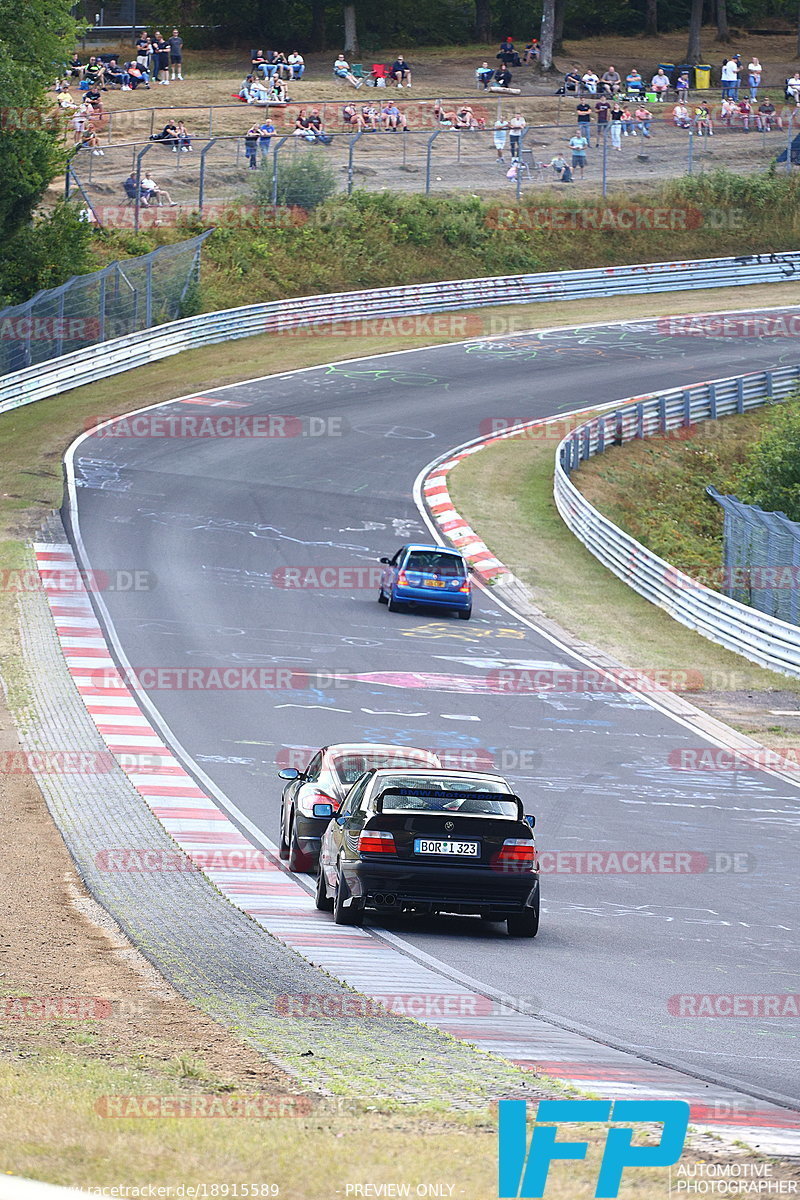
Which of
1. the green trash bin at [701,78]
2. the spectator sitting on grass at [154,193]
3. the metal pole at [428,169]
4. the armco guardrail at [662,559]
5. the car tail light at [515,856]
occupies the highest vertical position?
the green trash bin at [701,78]

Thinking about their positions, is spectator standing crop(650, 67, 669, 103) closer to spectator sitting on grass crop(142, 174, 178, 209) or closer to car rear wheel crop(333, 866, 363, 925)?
spectator sitting on grass crop(142, 174, 178, 209)

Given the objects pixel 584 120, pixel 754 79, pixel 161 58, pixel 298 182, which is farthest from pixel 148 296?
pixel 754 79

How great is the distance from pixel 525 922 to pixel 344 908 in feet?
4.87

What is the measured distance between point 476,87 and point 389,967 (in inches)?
2984

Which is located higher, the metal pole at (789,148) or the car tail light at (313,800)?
the metal pole at (789,148)

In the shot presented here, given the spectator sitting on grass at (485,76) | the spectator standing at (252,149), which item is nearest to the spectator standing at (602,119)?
the spectator sitting on grass at (485,76)

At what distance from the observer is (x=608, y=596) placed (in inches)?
1307

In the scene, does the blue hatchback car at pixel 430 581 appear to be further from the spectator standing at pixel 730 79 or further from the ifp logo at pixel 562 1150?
the spectator standing at pixel 730 79

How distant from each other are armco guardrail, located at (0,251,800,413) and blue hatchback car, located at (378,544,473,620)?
18.8m

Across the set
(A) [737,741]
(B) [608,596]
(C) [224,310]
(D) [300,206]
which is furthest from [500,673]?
(D) [300,206]

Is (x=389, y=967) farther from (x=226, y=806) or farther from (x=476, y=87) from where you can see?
(x=476, y=87)

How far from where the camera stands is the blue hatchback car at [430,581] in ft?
97.7

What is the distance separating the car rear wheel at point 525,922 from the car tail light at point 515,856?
335mm

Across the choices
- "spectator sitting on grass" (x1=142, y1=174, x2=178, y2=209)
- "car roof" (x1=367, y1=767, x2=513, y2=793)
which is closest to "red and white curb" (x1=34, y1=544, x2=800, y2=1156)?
"car roof" (x1=367, y1=767, x2=513, y2=793)
